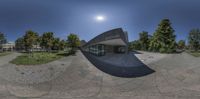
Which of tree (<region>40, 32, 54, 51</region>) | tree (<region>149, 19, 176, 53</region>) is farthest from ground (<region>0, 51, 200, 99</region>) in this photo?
tree (<region>40, 32, 54, 51</region>)

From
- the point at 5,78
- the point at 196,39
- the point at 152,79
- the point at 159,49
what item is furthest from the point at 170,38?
the point at 5,78

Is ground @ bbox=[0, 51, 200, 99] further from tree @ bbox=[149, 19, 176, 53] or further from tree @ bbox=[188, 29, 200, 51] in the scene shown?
tree @ bbox=[188, 29, 200, 51]

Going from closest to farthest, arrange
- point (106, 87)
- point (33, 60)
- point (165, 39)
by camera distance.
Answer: point (106, 87), point (33, 60), point (165, 39)

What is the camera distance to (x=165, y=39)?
28344 millimetres

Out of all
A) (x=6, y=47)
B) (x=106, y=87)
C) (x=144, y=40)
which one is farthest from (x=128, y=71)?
(x=6, y=47)

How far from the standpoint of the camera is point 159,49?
28.1 meters

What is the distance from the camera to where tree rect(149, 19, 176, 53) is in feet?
89.1

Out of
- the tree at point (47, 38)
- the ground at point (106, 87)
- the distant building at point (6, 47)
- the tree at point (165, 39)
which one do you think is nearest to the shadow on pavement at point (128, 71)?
the ground at point (106, 87)

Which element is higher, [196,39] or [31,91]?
[196,39]

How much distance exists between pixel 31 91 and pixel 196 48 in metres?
46.1

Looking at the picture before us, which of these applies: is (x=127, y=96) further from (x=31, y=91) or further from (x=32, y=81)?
(x=32, y=81)

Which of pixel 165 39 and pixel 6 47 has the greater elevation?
pixel 165 39

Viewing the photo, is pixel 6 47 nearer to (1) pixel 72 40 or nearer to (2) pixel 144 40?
(1) pixel 72 40

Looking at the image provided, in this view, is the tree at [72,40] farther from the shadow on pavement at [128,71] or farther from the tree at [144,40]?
the tree at [144,40]
